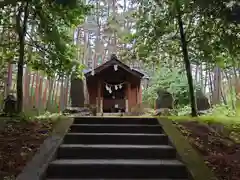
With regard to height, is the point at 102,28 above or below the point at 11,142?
above

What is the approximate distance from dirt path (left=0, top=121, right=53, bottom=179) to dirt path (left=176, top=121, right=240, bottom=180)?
7.16 feet

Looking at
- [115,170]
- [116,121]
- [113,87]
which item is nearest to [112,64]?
[113,87]

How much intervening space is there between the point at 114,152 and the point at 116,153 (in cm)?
3

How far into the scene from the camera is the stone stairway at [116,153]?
3.29 metres

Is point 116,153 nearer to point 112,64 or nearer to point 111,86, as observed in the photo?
point 112,64

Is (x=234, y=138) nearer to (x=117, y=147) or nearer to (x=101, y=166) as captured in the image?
(x=117, y=147)

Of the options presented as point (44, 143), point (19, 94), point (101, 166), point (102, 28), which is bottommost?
point (101, 166)

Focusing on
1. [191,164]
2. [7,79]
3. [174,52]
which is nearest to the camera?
[191,164]

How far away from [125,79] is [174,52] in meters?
7.59

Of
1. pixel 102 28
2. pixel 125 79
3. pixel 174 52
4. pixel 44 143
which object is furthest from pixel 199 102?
pixel 102 28

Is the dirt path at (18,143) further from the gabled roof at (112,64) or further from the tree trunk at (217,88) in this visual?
the tree trunk at (217,88)

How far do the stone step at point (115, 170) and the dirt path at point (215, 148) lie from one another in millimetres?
431

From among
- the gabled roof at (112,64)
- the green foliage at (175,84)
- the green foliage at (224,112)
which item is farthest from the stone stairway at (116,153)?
the green foliage at (175,84)

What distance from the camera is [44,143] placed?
12.3ft
